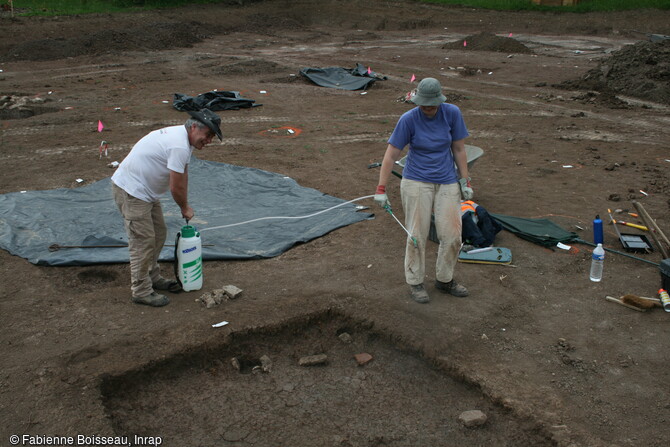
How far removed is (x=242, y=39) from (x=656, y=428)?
26.5 m

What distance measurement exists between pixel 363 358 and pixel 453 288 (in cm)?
130

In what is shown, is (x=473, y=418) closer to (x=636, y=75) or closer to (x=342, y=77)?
(x=636, y=75)

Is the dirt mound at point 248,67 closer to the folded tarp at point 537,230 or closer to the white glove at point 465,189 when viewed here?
the folded tarp at point 537,230

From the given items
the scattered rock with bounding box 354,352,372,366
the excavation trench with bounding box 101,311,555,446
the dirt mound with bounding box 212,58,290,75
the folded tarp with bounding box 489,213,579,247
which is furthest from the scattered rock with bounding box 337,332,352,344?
the dirt mound with bounding box 212,58,290,75

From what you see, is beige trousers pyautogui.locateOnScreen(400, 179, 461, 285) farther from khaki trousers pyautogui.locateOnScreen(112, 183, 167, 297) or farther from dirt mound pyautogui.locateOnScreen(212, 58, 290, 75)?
dirt mound pyautogui.locateOnScreen(212, 58, 290, 75)

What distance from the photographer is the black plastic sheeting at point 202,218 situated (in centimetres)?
641

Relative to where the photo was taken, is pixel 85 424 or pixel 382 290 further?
pixel 382 290

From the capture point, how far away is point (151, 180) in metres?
→ 4.92

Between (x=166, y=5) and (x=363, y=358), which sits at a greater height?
(x=166, y=5)

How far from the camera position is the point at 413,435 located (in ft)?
13.1

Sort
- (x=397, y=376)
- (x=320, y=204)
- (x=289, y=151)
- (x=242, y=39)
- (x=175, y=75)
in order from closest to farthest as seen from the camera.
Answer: (x=397, y=376) < (x=320, y=204) < (x=289, y=151) < (x=175, y=75) < (x=242, y=39)

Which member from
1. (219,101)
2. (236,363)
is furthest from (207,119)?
(219,101)

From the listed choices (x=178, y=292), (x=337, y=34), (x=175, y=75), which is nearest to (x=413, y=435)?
(x=178, y=292)

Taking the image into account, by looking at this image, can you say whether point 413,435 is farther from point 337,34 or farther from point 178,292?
point 337,34
